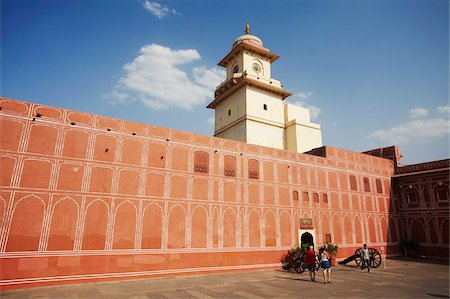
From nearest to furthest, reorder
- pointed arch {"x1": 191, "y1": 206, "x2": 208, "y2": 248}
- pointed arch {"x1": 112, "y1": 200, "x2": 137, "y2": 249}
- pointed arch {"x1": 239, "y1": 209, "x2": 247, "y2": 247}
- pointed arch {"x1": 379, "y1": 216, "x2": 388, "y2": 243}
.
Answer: pointed arch {"x1": 112, "y1": 200, "x2": 137, "y2": 249}, pointed arch {"x1": 191, "y1": 206, "x2": 208, "y2": 248}, pointed arch {"x1": 239, "y1": 209, "x2": 247, "y2": 247}, pointed arch {"x1": 379, "y1": 216, "x2": 388, "y2": 243}

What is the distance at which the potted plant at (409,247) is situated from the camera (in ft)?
76.3

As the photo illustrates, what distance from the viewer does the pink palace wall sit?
11477mm

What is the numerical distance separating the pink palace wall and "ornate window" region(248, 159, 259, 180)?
0.07 m

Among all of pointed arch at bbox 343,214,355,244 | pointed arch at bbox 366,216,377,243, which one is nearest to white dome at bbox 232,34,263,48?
pointed arch at bbox 343,214,355,244

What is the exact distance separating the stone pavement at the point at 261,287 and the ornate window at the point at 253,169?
232 inches

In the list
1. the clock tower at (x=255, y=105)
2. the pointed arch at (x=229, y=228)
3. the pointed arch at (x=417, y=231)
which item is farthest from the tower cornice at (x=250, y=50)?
the pointed arch at (x=417, y=231)

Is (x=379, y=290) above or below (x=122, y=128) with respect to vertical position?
below

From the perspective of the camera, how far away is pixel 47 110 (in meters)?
12.9

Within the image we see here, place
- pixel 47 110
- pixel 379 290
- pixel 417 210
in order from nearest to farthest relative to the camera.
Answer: pixel 379 290
pixel 47 110
pixel 417 210

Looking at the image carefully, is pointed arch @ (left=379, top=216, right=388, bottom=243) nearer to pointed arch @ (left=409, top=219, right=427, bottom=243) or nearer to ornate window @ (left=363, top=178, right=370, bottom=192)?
pointed arch @ (left=409, top=219, right=427, bottom=243)

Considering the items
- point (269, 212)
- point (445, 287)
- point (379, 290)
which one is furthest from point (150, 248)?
point (445, 287)

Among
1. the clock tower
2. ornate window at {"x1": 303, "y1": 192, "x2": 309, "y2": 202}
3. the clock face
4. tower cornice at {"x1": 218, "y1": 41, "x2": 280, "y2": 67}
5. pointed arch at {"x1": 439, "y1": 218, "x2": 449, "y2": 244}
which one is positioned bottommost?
pointed arch at {"x1": 439, "y1": 218, "x2": 449, "y2": 244}

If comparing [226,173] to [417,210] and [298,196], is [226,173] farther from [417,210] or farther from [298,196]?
[417,210]

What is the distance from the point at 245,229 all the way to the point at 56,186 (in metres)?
→ 10.4
